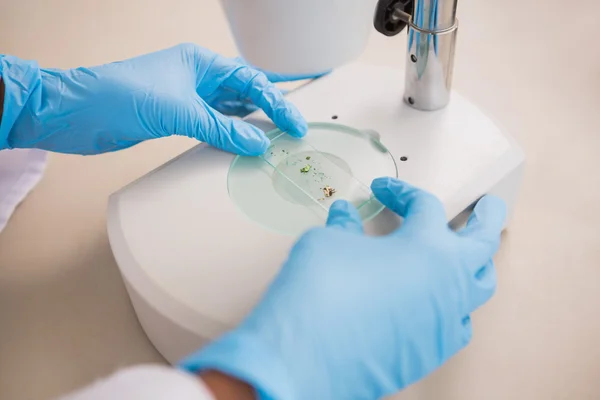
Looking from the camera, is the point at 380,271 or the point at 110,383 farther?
the point at 380,271

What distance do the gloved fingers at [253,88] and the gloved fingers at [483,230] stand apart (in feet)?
0.94

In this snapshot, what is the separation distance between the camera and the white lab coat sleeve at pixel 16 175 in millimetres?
965

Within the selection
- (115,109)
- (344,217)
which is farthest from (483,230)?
(115,109)

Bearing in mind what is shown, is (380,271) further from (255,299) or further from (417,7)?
(417,7)

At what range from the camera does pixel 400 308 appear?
0.60 meters

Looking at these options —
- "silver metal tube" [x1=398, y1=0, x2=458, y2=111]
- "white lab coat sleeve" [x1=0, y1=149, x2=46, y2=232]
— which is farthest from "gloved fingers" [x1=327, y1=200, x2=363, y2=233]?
"white lab coat sleeve" [x1=0, y1=149, x2=46, y2=232]

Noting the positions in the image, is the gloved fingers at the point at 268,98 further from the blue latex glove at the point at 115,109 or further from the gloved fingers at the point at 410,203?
the gloved fingers at the point at 410,203

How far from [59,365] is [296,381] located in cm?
39

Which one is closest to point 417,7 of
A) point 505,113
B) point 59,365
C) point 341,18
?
point 341,18

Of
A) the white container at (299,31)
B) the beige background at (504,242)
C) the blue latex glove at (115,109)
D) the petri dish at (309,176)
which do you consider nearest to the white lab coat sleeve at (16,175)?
the beige background at (504,242)

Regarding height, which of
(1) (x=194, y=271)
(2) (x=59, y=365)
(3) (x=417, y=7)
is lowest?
(2) (x=59, y=365)

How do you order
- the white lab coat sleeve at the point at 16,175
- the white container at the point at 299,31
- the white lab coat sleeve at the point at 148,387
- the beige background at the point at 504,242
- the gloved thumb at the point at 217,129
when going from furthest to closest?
the white lab coat sleeve at the point at 16,175, the gloved thumb at the point at 217,129, the beige background at the point at 504,242, the white container at the point at 299,31, the white lab coat sleeve at the point at 148,387

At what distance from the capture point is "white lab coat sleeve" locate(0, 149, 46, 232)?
0.96 metres

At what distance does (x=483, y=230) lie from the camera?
Result: 704mm
